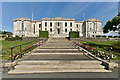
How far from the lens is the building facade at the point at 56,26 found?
38.7 m

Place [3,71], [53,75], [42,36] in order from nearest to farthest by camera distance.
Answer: [53,75] < [3,71] < [42,36]

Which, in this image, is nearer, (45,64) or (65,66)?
(65,66)

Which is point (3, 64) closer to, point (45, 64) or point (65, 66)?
point (45, 64)

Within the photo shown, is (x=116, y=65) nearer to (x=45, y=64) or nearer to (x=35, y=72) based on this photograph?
(x=45, y=64)


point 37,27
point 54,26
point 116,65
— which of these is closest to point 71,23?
point 54,26

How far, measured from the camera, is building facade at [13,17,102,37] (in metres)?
38.7

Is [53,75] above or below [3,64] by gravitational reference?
below

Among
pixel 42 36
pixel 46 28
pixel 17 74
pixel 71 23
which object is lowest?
pixel 17 74

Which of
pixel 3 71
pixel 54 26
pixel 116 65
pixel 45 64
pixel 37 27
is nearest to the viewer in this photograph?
pixel 3 71

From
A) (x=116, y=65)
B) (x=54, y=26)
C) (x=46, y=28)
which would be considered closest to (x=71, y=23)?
(x=54, y=26)

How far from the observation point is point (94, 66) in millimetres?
3754

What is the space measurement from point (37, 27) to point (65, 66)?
4614 cm

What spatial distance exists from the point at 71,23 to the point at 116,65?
3839cm

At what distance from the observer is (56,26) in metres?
38.8
